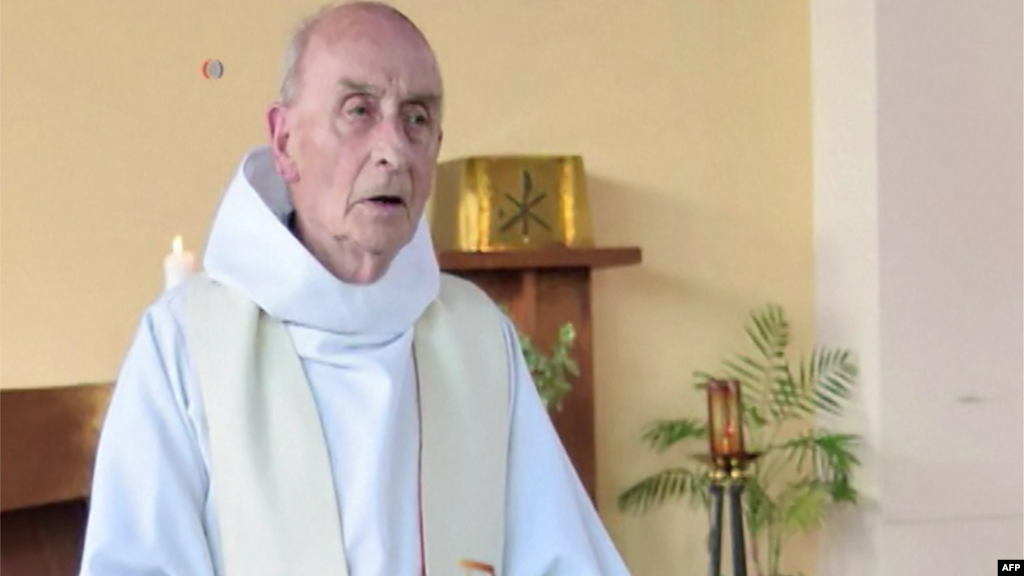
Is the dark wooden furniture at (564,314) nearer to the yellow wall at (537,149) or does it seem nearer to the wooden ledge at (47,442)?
the yellow wall at (537,149)

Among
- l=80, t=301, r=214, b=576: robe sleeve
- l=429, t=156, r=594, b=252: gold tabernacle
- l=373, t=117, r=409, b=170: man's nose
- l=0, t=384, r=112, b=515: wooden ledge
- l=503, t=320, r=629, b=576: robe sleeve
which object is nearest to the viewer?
l=80, t=301, r=214, b=576: robe sleeve

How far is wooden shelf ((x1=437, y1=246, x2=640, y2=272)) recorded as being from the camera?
2609mm

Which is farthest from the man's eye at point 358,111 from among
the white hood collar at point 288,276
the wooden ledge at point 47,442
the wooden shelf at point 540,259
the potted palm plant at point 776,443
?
the potted palm plant at point 776,443

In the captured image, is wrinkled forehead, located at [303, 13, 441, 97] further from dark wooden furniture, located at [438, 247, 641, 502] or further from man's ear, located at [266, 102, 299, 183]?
dark wooden furniture, located at [438, 247, 641, 502]

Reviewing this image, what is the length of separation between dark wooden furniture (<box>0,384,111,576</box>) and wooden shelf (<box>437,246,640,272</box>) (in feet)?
3.02

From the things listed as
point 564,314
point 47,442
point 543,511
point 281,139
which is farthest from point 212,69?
point 543,511

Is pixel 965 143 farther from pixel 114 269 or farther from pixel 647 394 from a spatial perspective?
pixel 114 269

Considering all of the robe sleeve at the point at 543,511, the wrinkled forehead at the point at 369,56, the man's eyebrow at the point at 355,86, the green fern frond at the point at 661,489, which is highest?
the wrinkled forehead at the point at 369,56

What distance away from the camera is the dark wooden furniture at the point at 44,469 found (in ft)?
5.48

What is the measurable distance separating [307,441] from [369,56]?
37 cm

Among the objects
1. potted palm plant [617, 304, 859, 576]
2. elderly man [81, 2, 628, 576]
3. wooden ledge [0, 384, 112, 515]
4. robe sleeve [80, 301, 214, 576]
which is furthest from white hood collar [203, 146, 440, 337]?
potted palm plant [617, 304, 859, 576]

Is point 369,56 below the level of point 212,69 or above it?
below

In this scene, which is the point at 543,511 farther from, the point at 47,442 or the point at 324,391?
the point at 47,442

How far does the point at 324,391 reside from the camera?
143 centimetres
